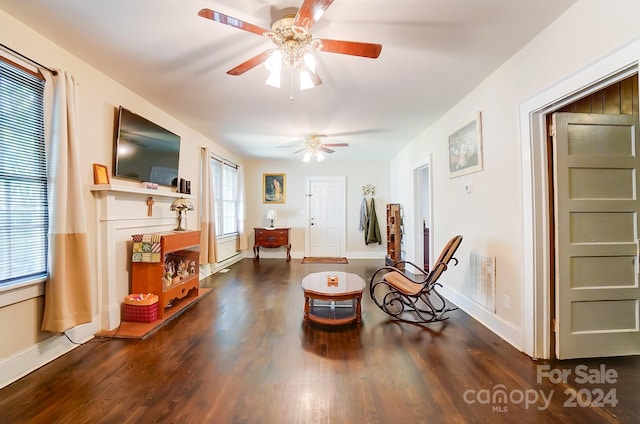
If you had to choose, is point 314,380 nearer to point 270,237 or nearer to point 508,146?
point 508,146

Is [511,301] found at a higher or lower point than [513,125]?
lower

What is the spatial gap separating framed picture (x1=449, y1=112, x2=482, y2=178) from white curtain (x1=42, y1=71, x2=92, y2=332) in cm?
355

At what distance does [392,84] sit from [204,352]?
2917 mm

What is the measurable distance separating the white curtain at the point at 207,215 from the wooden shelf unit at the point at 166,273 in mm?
858

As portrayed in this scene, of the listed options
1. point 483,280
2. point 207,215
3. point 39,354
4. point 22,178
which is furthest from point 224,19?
point 207,215

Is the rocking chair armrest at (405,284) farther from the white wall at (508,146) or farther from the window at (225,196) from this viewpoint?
the window at (225,196)

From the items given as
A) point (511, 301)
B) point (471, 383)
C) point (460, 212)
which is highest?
point (460, 212)

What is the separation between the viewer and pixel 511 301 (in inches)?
89.7

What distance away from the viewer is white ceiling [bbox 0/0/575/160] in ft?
5.45

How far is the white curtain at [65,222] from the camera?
75.9 inches

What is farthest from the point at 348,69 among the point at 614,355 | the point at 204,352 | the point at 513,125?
the point at 614,355

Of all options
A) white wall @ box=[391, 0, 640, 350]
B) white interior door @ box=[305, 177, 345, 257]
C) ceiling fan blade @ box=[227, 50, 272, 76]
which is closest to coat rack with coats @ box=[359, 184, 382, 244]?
white interior door @ box=[305, 177, 345, 257]

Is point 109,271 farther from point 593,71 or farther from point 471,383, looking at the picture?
point 593,71

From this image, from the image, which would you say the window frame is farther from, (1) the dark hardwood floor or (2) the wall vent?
(2) the wall vent
